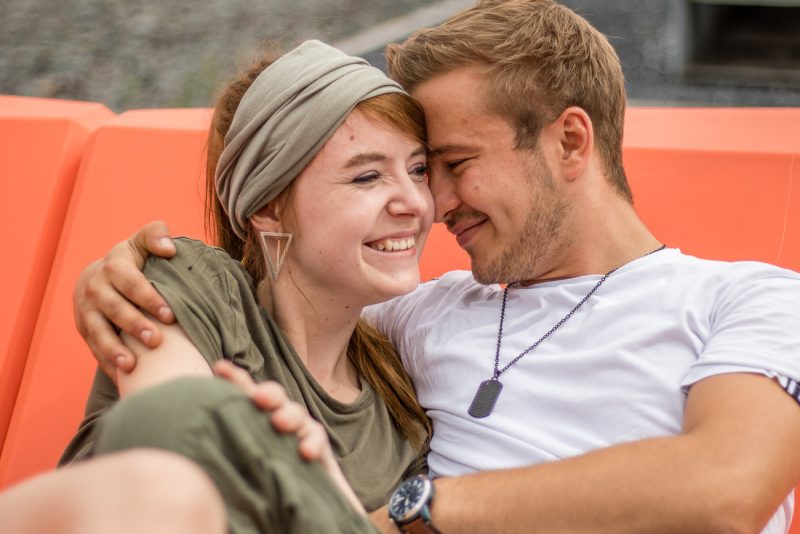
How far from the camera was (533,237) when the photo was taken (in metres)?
2.21

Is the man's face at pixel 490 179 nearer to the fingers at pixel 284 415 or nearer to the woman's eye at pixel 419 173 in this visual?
the woman's eye at pixel 419 173

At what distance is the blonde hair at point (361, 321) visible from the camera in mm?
2107

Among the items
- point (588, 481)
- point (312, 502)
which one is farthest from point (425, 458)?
point (312, 502)

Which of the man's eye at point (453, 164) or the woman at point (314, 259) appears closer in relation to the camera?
the woman at point (314, 259)

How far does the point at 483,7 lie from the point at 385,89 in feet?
1.38

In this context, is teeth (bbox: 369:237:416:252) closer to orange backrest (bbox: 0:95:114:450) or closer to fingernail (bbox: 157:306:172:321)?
fingernail (bbox: 157:306:172:321)

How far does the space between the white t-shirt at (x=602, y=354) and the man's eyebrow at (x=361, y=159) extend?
1.41 feet

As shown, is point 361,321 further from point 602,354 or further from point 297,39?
point 297,39

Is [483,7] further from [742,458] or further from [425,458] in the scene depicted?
[742,458]

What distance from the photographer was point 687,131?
2836 millimetres

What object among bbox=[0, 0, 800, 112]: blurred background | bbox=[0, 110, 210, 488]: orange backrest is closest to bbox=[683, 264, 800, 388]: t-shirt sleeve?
bbox=[0, 110, 210, 488]: orange backrest

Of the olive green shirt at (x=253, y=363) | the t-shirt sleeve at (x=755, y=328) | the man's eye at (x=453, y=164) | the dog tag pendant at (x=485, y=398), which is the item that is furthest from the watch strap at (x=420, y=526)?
the man's eye at (x=453, y=164)

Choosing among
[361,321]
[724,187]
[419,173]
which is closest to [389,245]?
[419,173]

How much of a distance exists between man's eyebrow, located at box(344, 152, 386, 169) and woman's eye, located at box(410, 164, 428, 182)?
0.41ft
